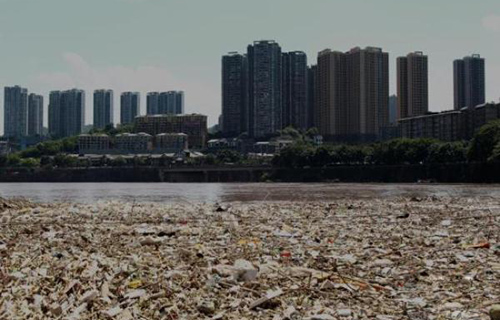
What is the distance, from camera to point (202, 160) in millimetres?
175125

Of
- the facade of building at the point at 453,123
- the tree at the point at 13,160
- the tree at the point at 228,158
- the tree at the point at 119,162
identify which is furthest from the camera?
the tree at the point at 13,160

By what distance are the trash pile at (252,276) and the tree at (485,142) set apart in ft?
257

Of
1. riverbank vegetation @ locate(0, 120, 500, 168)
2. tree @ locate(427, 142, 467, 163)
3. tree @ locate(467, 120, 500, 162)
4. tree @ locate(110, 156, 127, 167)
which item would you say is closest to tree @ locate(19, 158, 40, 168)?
riverbank vegetation @ locate(0, 120, 500, 168)

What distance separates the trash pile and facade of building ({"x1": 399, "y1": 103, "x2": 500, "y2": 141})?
13575 cm

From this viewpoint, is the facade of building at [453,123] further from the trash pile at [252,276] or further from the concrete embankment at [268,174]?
the trash pile at [252,276]

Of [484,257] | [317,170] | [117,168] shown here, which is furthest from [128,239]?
[117,168]

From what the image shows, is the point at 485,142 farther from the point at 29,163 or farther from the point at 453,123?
the point at 29,163

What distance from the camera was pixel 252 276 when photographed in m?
Answer: 8.51

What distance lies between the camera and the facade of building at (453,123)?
14338 centimetres

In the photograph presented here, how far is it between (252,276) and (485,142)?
8632 centimetres

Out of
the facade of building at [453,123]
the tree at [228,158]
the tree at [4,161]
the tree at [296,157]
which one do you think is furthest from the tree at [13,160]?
the facade of building at [453,123]

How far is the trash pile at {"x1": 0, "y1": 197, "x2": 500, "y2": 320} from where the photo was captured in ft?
24.1

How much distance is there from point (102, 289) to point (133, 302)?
0.66 m

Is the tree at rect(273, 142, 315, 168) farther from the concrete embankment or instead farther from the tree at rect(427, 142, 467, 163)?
the tree at rect(427, 142, 467, 163)
